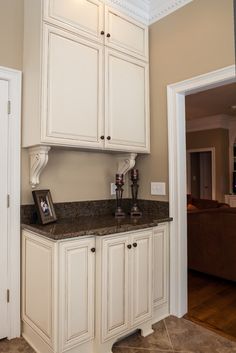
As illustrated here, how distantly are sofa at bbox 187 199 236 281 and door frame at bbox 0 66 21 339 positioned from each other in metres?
2.22

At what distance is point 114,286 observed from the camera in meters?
1.95

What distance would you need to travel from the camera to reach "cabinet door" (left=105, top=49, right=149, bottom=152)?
2.33 m

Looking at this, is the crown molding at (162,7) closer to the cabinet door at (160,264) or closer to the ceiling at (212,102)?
the cabinet door at (160,264)

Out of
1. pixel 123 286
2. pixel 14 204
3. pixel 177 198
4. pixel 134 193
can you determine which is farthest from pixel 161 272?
pixel 14 204

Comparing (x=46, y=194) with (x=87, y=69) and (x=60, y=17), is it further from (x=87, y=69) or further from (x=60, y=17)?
(x=60, y=17)

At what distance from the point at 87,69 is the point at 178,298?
214 centimetres

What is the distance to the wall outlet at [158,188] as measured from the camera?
2.55m

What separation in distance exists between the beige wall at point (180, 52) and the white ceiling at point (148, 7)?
0.18ft

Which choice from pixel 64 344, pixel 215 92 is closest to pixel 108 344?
pixel 64 344

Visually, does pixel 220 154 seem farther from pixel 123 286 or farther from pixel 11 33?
pixel 11 33

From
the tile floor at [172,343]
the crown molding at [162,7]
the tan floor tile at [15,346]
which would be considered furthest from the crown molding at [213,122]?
the tan floor tile at [15,346]

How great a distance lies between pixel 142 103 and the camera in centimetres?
260

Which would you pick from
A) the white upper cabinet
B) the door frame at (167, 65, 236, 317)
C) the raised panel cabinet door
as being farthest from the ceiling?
the raised panel cabinet door

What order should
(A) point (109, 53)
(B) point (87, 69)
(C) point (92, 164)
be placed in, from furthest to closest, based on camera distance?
(C) point (92, 164) → (A) point (109, 53) → (B) point (87, 69)
